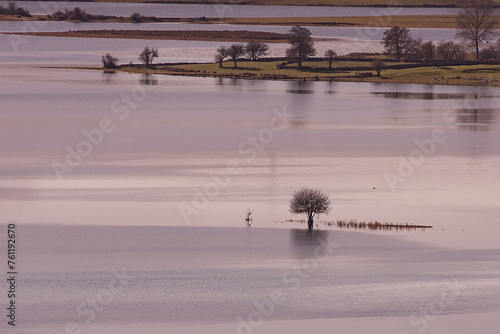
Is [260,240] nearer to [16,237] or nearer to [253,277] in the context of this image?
[253,277]

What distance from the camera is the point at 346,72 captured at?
93.2 metres

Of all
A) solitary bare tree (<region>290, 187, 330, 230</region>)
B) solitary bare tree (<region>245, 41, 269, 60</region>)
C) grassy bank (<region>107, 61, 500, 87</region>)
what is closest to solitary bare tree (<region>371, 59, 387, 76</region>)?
grassy bank (<region>107, 61, 500, 87</region>)

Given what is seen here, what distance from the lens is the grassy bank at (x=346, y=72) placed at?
89250 millimetres

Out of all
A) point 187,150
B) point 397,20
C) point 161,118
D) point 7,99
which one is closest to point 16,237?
point 187,150

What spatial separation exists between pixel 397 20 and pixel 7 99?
106 metres

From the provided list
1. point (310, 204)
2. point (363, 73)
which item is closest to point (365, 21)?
point (363, 73)

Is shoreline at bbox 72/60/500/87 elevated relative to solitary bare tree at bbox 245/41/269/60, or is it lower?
lower

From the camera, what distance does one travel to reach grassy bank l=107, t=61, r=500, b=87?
293ft

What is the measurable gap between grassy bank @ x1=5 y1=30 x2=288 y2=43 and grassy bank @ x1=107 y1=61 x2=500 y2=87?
35.2 metres

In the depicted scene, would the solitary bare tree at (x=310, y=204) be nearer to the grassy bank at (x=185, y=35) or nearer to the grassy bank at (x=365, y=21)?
the grassy bank at (x=185, y=35)

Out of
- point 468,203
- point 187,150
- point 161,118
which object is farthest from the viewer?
point 161,118

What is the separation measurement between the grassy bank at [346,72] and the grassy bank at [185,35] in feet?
115

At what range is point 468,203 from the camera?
3828cm

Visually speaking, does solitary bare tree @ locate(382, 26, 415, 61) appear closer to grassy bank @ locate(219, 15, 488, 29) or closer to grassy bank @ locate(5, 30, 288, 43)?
grassy bank @ locate(5, 30, 288, 43)
